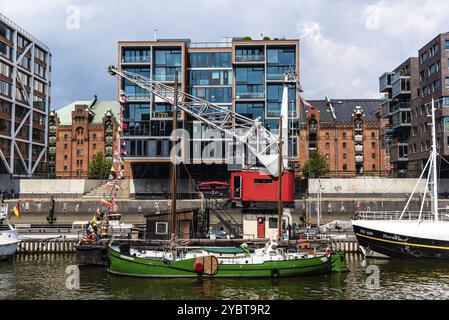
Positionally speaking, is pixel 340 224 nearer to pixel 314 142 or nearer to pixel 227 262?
pixel 227 262

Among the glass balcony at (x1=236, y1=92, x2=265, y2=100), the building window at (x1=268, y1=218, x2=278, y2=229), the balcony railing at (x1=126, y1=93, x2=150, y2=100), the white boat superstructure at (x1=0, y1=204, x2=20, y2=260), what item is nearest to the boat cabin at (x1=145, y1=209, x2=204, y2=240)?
the building window at (x1=268, y1=218, x2=278, y2=229)

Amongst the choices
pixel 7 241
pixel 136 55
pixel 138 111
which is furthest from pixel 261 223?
pixel 136 55

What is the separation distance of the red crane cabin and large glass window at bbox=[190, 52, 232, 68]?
41.1 metres

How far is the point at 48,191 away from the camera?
262 ft

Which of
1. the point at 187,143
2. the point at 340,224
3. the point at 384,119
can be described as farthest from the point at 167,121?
the point at 384,119

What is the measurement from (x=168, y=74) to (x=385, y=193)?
44.4m

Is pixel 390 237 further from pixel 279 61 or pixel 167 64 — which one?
pixel 167 64

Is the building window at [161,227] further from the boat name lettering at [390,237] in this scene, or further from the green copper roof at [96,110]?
the green copper roof at [96,110]

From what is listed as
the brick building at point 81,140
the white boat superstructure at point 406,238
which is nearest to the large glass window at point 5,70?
the brick building at point 81,140

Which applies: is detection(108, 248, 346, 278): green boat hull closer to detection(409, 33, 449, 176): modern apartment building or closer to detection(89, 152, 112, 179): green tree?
detection(409, 33, 449, 176): modern apartment building

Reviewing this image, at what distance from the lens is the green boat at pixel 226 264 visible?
1262 inches

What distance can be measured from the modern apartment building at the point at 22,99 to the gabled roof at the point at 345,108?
215ft

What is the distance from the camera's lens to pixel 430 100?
76938mm
